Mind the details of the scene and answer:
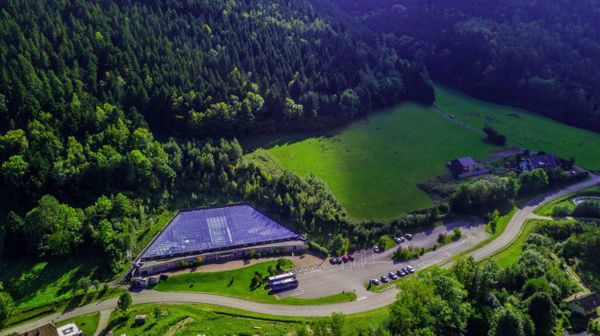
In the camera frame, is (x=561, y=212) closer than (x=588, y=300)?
No

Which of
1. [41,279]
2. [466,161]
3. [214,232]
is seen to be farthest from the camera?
[466,161]

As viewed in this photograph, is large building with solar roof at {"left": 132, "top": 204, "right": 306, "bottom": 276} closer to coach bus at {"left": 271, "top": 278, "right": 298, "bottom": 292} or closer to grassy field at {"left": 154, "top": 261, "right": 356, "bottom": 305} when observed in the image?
grassy field at {"left": 154, "top": 261, "right": 356, "bottom": 305}

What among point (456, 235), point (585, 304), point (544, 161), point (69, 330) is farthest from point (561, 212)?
point (69, 330)

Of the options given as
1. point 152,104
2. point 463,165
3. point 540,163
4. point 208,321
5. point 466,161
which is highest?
point 152,104

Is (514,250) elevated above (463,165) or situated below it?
below

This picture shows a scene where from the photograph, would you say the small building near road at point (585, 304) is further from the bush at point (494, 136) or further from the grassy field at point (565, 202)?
the bush at point (494, 136)

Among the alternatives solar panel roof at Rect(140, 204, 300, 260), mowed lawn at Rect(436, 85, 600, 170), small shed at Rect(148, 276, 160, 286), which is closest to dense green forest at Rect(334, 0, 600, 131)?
mowed lawn at Rect(436, 85, 600, 170)

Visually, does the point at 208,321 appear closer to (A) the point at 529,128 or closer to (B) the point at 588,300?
(B) the point at 588,300
